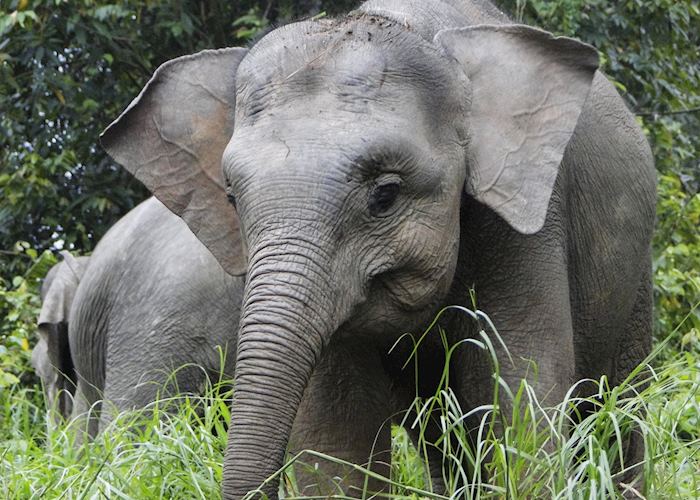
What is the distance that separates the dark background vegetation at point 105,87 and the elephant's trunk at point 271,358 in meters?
5.39

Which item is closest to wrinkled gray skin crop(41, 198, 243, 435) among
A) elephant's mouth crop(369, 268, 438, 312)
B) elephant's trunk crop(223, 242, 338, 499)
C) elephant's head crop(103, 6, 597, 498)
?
elephant's head crop(103, 6, 597, 498)

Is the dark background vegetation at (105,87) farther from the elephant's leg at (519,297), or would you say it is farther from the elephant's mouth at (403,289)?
the elephant's mouth at (403,289)

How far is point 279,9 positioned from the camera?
10.2 m

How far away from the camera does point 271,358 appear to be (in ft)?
13.4

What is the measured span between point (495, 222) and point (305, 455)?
96cm

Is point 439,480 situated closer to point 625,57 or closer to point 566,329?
point 566,329

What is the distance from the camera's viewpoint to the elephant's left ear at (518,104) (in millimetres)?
4773

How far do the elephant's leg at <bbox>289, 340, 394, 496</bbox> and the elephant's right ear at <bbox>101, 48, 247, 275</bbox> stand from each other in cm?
47

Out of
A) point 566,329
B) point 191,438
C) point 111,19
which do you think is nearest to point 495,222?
point 566,329

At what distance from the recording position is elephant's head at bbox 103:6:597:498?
4168mm

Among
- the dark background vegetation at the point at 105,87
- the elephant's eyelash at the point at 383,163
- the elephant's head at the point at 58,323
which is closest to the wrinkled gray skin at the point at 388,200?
the elephant's eyelash at the point at 383,163

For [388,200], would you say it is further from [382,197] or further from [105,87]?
[105,87]

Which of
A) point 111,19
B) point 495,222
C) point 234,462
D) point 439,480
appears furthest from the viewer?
point 111,19

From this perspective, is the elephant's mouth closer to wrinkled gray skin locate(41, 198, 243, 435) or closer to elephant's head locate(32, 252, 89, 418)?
wrinkled gray skin locate(41, 198, 243, 435)
